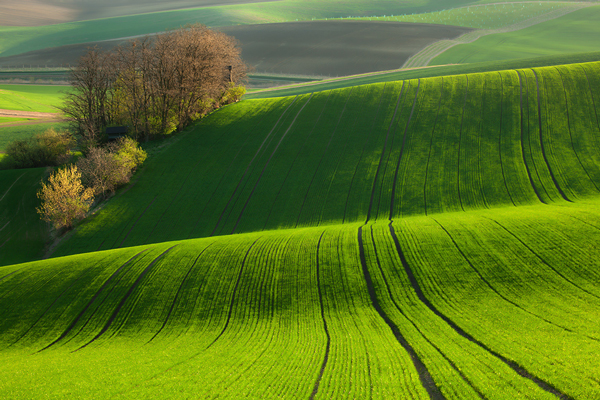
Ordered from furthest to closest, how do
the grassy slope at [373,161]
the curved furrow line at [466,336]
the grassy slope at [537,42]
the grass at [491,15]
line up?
the grass at [491,15]
the grassy slope at [537,42]
the grassy slope at [373,161]
the curved furrow line at [466,336]

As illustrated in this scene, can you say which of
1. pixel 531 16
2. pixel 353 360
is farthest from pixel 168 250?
pixel 531 16

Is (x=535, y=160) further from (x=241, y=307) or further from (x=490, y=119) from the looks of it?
(x=241, y=307)

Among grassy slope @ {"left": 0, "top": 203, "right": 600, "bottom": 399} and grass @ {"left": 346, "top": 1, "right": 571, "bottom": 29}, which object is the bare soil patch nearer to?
grass @ {"left": 346, "top": 1, "right": 571, "bottom": 29}

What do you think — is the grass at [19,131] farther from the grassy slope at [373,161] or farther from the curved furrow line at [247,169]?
the curved furrow line at [247,169]

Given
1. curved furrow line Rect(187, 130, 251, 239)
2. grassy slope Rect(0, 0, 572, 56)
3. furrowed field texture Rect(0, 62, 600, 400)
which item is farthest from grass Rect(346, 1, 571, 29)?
curved furrow line Rect(187, 130, 251, 239)

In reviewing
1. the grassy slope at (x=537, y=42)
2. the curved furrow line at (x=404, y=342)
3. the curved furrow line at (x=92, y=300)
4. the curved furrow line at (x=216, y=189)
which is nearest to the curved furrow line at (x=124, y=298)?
the curved furrow line at (x=92, y=300)

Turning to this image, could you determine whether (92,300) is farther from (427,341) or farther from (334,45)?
Result: (334,45)
